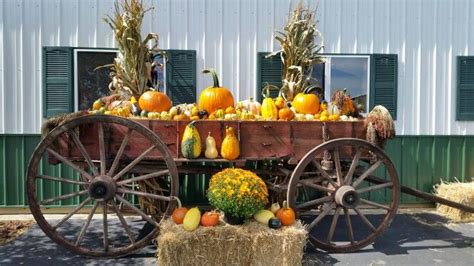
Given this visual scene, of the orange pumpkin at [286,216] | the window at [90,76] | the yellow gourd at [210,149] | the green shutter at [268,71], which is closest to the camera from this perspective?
the orange pumpkin at [286,216]

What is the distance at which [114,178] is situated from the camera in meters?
4.12

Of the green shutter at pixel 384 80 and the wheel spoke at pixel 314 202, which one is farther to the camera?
the green shutter at pixel 384 80

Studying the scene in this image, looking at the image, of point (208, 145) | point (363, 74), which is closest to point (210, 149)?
point (208, 145)

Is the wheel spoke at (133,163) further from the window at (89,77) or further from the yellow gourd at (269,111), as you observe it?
the window at (89,77)

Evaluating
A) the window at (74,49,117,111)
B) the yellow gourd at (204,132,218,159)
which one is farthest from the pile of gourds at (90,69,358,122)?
the window at (74,49,117,111)

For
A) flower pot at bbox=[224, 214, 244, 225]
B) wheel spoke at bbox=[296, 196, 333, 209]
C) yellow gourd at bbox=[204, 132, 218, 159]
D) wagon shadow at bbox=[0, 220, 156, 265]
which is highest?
yellow gourd at bbox=[204, 132, 218, 159]

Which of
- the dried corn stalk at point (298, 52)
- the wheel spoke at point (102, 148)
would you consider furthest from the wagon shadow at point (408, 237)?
the wheel spoke at point (102, 148)

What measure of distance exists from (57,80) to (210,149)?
3.24m

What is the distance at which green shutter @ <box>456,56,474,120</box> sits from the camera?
6.58 m

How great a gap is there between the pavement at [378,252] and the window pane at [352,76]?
2240 millimetres

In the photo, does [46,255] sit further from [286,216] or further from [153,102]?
[286,216]

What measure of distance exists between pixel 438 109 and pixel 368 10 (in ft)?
6.67

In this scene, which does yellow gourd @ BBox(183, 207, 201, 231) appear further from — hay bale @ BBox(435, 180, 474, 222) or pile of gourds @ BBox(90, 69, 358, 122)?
hay bale @ BBox(435, 180, 474, 222)

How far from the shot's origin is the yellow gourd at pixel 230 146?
13.7ft
